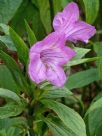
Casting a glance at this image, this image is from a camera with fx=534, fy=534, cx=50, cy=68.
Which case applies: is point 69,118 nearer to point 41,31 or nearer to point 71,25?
point 71,25

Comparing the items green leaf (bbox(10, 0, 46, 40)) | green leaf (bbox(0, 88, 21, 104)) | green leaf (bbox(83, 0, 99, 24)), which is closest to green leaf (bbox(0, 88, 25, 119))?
green leaf (bbox(0, 88, 21, 104))

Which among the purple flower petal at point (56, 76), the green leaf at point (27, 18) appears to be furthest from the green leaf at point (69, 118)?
the green leaf at point (27, 18)

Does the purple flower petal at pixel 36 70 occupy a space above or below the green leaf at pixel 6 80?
above

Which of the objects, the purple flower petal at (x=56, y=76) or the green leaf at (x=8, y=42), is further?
the green leaf at (x=8, y=42)

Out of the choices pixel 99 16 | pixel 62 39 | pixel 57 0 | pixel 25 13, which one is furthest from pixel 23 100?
pixel 99 16

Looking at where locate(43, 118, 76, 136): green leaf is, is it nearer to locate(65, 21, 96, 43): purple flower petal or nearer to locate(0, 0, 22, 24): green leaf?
locate(65, 21, 96, 43): purple flower petal

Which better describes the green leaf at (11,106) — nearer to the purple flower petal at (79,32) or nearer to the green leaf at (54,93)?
the green leaf at (54,93)
